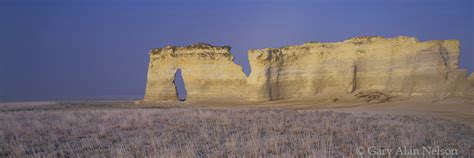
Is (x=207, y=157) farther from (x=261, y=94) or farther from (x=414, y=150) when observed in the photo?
(x=261, y=94)

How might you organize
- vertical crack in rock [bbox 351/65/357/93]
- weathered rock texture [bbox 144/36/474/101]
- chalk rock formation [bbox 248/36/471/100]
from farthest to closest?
vertical crack in rock [bbox 351/65/357/93] → weathered rock texture [bbox 144/36/474/101] → chalk rock formation [bbox 248/36/471/100]

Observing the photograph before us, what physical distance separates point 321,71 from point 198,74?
1107 cm

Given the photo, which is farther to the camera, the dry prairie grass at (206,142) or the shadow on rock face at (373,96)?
the shadow on rock face at (373,96)

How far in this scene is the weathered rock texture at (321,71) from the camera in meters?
25.7

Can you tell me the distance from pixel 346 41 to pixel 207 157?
25539 millimetres

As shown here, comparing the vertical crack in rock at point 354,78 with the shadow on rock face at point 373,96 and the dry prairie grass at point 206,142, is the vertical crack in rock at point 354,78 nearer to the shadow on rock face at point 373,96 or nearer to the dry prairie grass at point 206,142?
the shadow on rock face at point 373,96

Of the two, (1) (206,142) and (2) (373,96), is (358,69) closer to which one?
(2) (373,96)

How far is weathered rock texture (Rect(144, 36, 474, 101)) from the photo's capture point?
84.4 ft

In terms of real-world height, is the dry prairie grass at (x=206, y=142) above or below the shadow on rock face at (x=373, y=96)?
below

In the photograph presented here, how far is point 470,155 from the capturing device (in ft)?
20.7

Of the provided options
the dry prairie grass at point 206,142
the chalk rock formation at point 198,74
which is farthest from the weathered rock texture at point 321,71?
the dry prairie grass at point 206,142

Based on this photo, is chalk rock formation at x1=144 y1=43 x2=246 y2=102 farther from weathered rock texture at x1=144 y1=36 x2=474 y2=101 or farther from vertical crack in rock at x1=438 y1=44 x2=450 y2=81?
vertical crack in rock at x1=438 y1=44 x2=450 y2=81

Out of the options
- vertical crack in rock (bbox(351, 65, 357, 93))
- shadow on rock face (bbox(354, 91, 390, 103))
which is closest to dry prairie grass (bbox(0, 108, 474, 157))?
shadow on rock face (bbox(354, 91, 390, 103))

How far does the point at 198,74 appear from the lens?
1378 inches
